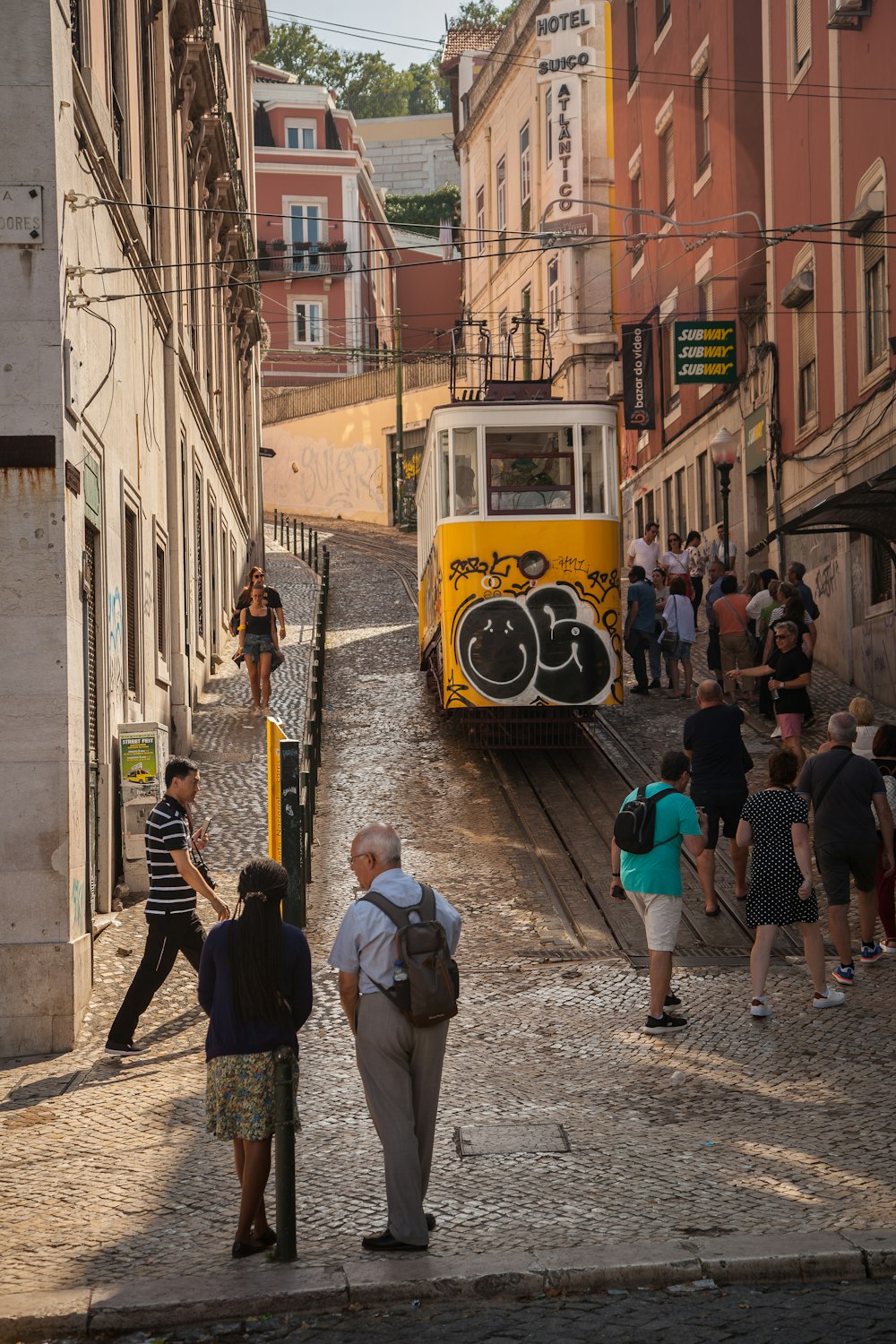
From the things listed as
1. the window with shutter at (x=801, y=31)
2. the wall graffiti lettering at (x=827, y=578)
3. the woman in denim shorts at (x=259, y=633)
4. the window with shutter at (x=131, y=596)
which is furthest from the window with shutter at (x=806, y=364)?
the window with shutter at (x=131, y=596)

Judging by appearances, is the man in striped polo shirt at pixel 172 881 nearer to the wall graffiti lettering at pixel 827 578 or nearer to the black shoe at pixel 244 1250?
the black shoe at pixel 244 1250

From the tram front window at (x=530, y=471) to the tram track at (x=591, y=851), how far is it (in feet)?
7.93

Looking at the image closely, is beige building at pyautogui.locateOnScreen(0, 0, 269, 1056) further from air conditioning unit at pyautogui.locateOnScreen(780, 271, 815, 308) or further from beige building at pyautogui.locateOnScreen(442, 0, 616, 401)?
beige building at pyautogui.locateOnScreen(442, 0, 616, 401)

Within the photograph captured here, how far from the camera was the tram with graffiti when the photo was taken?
696 inches

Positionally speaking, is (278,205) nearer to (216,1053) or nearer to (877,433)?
(877,433)

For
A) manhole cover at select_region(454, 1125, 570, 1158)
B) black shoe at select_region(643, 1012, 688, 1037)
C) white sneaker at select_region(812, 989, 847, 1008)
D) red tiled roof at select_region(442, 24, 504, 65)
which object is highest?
red tiled roof at select_region(442, 24, 504, 65)

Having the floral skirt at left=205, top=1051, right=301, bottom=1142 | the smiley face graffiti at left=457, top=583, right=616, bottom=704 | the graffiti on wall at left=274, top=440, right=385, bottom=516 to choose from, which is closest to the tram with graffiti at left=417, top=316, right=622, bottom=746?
the smiley face graffiti at left=457, top=583, right=616, bottom=704

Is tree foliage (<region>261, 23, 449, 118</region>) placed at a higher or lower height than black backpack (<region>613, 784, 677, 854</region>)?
higher

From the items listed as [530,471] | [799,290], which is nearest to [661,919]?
[530,471]

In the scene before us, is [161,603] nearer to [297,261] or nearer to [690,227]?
[690,227]

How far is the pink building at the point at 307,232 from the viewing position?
62781mm

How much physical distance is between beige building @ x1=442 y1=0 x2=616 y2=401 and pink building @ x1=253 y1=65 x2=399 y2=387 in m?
12.1

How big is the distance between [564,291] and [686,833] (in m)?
36.2

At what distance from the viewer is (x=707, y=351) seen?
2952 cm
